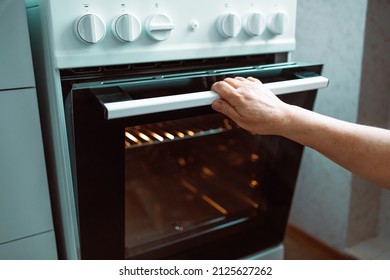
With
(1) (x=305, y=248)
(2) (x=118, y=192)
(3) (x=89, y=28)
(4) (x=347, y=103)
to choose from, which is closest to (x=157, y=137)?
(2) (x=118, y=192)

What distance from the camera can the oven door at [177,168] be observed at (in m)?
0.61

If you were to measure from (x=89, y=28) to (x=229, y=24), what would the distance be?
0.90 ft

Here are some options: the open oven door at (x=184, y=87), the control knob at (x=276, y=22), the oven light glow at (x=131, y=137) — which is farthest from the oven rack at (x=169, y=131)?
the control knob at (x=276, y=22)

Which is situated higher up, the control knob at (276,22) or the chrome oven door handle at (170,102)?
the control knob at (276,22)

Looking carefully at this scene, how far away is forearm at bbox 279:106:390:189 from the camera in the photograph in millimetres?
636

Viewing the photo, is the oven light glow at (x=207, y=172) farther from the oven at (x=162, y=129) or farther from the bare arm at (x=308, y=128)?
the bare arm at (x=308, y=128)

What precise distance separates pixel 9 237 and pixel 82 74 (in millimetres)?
Result: 352

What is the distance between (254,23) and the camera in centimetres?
75

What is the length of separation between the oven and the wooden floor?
0.41m

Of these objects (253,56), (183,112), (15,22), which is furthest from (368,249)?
(15,22)

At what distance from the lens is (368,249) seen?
1299 millimetres

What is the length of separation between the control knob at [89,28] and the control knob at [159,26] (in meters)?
0.08
